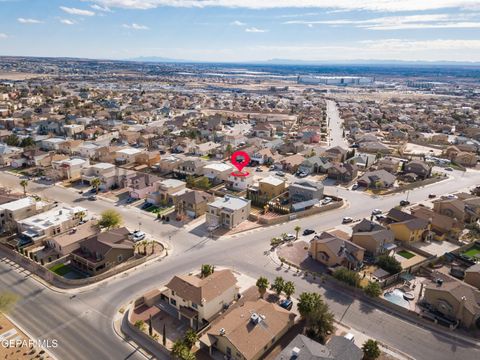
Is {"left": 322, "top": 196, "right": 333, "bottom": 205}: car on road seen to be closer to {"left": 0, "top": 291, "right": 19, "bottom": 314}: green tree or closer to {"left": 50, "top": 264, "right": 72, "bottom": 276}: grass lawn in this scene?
{"left": 50, "top": 264, "right": 72, "bottom": 276}: grass lawn

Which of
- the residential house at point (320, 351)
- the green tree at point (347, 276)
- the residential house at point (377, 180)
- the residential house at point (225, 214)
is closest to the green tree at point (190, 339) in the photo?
the residential house at point (320, 351)

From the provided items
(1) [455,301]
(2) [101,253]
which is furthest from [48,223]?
(1) [455,301]

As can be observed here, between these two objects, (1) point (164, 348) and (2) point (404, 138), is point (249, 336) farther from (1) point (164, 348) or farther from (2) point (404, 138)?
(2) point (404, 138)

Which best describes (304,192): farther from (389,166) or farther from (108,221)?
(108,221)

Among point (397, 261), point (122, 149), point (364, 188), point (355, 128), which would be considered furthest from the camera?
point (355, 128)

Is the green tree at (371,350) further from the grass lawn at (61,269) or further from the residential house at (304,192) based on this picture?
the residential house at (304,192)

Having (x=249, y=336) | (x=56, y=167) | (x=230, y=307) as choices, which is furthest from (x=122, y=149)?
(x=249, y=336)
